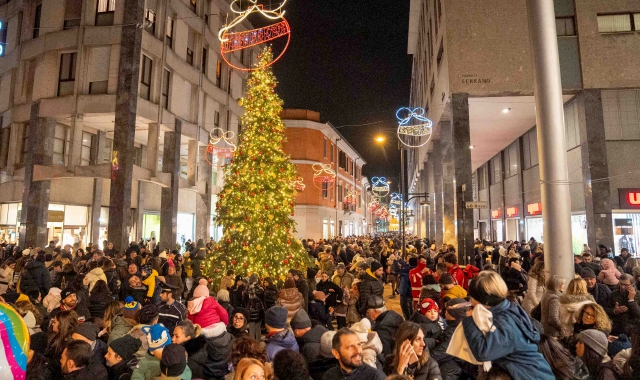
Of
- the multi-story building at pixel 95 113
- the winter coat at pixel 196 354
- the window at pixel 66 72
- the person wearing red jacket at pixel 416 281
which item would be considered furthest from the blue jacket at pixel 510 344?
the window at pixel 66 72

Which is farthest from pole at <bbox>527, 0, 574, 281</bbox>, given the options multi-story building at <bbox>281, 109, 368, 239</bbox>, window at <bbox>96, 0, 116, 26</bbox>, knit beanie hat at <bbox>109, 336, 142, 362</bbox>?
multi-story building at <bbox>281, 109, 368, 239</bbox>

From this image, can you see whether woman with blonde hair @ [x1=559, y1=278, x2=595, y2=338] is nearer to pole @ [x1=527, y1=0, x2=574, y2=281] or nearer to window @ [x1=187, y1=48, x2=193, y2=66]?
pole @ [x1=527, y1=0, x2=574, y2=281]

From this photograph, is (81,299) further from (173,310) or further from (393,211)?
(393,211)

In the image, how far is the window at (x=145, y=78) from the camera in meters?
23.3

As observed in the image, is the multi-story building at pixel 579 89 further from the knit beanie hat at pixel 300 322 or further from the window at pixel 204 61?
the window at pixel 204 61

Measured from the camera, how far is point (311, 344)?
15.0ft

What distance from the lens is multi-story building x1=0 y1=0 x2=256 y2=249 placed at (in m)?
21.6

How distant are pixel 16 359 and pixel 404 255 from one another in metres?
17.9

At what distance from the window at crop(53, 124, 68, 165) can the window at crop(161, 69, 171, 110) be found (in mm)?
6026

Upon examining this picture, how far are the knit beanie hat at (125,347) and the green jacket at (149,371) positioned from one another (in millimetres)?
401

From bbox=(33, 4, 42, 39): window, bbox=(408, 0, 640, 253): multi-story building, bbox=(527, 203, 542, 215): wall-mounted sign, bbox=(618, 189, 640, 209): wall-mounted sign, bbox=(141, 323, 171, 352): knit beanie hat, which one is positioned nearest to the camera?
bbox=(141, 323, 171, 352): knit beanie hat

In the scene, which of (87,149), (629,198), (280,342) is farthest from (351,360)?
(87,149)

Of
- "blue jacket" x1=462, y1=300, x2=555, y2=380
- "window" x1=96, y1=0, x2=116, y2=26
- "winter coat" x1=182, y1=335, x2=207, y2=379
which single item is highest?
"window" x1=96, y1=0, x2=116, y2=26

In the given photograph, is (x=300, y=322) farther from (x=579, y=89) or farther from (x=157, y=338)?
(x=579, y=89)
